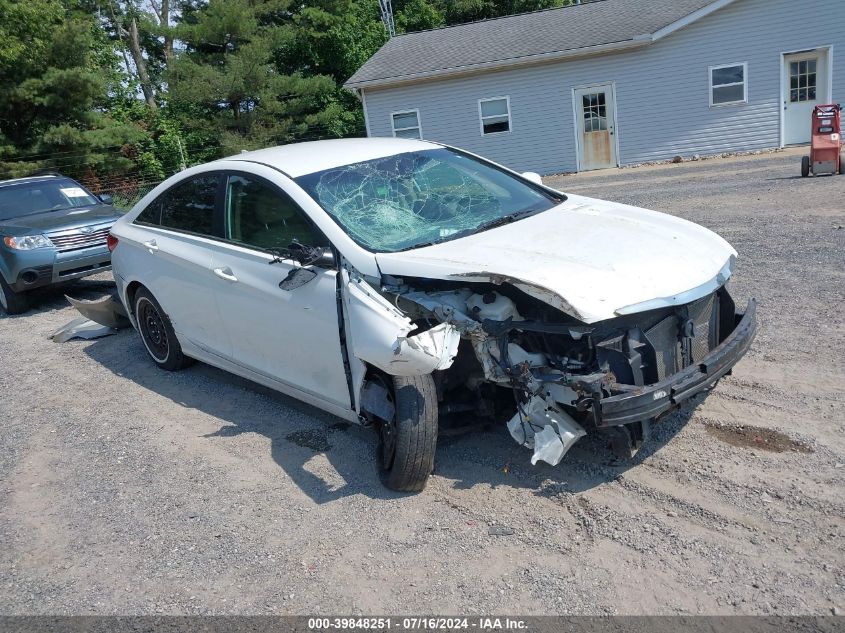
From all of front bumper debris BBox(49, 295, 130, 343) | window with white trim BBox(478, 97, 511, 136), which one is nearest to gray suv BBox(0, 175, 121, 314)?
front bumper debris BBox(49, 295, 130, 343)

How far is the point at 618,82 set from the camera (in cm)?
1938

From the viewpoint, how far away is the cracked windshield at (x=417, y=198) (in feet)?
14.1

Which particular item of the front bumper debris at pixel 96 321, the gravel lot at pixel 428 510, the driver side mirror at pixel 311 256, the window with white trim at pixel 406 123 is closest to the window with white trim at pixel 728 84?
the window with white trim at pixel 406 123

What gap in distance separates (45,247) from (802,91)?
17.4 meters

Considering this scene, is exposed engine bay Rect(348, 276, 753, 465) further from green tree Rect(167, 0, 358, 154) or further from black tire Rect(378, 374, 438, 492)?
green tree Rect(167, 0, 358, 154)

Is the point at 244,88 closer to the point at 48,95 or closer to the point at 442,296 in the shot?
the point at 48,95

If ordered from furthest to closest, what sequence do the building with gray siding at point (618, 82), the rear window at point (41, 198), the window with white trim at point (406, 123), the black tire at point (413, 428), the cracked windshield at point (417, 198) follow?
the window with white trim at point (406, 123), the building with gray siding at point (618, 82), the rear window at point (41, 198), the cracked windshield at point (417, 198), the black tire at point (413, 428)

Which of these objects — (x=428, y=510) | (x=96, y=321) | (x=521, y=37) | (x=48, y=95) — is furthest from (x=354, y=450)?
(x=48, y=95)

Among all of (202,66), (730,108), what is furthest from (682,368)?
(202,66)

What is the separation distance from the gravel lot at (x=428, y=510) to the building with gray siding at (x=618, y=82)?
14750 mm

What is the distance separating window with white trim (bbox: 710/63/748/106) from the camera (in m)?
18.5

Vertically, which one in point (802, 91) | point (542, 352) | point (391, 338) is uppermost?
point (802, 91)

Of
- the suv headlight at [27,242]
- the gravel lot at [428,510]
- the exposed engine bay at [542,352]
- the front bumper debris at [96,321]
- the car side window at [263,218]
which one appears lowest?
the gravel lot at [428,510]

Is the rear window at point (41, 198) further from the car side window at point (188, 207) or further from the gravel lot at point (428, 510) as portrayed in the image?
the gravel lot at point (428, 510)
